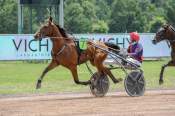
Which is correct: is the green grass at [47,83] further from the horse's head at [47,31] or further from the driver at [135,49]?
the driver at [135,49]

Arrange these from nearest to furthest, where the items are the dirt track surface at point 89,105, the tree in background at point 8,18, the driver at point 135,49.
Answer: the dirt track surface at point 89,105
the driver at point 135,49
the tree in background at point 8,18

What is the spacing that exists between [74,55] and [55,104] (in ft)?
9.00

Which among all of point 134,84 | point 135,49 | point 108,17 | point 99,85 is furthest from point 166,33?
point 108,17

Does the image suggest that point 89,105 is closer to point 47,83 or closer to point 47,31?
point 47,31

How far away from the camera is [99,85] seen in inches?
763

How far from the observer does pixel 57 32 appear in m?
19.5

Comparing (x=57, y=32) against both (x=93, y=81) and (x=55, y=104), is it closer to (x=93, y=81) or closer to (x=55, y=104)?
(x=93, y=81)

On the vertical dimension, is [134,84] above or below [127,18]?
above

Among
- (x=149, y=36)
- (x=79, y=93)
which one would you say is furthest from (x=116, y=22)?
(x=79, y=93)

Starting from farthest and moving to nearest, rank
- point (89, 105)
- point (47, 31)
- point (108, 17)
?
point (108, 17) → point (47, 31) → point (89, 105)

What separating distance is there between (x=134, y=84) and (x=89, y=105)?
9.98 feet

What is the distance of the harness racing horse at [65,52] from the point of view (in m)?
19.3

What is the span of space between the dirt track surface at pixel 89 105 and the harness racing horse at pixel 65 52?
35.0 inches

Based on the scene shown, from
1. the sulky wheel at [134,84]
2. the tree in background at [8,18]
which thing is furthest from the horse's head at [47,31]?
the tree in background at [8,18]
